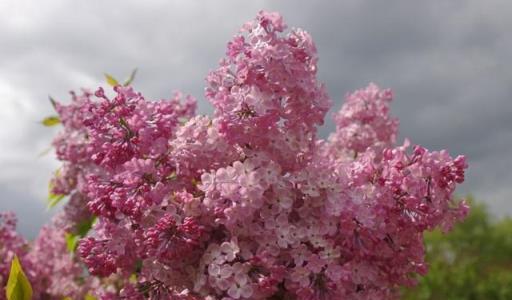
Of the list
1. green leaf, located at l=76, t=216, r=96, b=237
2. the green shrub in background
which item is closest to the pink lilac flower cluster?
the green shrub in background

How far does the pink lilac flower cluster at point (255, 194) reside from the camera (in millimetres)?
3369

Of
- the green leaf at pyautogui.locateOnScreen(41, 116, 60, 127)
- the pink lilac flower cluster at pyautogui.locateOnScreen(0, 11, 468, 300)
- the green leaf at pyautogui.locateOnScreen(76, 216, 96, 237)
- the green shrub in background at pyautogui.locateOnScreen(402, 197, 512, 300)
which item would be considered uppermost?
the green shrub in background at pyautogui.locateOnScreen(402, 197, 512, 300)

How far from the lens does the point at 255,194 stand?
129 inches

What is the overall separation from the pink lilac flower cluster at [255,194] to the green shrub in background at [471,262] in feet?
5.68

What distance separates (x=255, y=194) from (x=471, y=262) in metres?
25.6

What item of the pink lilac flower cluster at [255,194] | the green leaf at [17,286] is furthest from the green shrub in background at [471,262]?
the green leaf at [17,286]

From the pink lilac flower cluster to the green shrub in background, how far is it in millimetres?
1733

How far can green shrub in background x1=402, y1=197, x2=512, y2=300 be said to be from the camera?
20484mm

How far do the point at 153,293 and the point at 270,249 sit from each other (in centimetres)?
68

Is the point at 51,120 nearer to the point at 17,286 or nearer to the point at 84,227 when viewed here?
the point at 84,227

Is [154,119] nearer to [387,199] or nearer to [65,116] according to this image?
[387,199]

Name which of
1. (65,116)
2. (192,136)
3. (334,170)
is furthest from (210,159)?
(65,116)

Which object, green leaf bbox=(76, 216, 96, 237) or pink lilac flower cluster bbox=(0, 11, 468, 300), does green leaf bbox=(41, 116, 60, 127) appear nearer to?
green leaf bbox=(76, 216, 96, 237)

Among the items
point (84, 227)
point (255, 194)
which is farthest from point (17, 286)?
point (84, 227)
